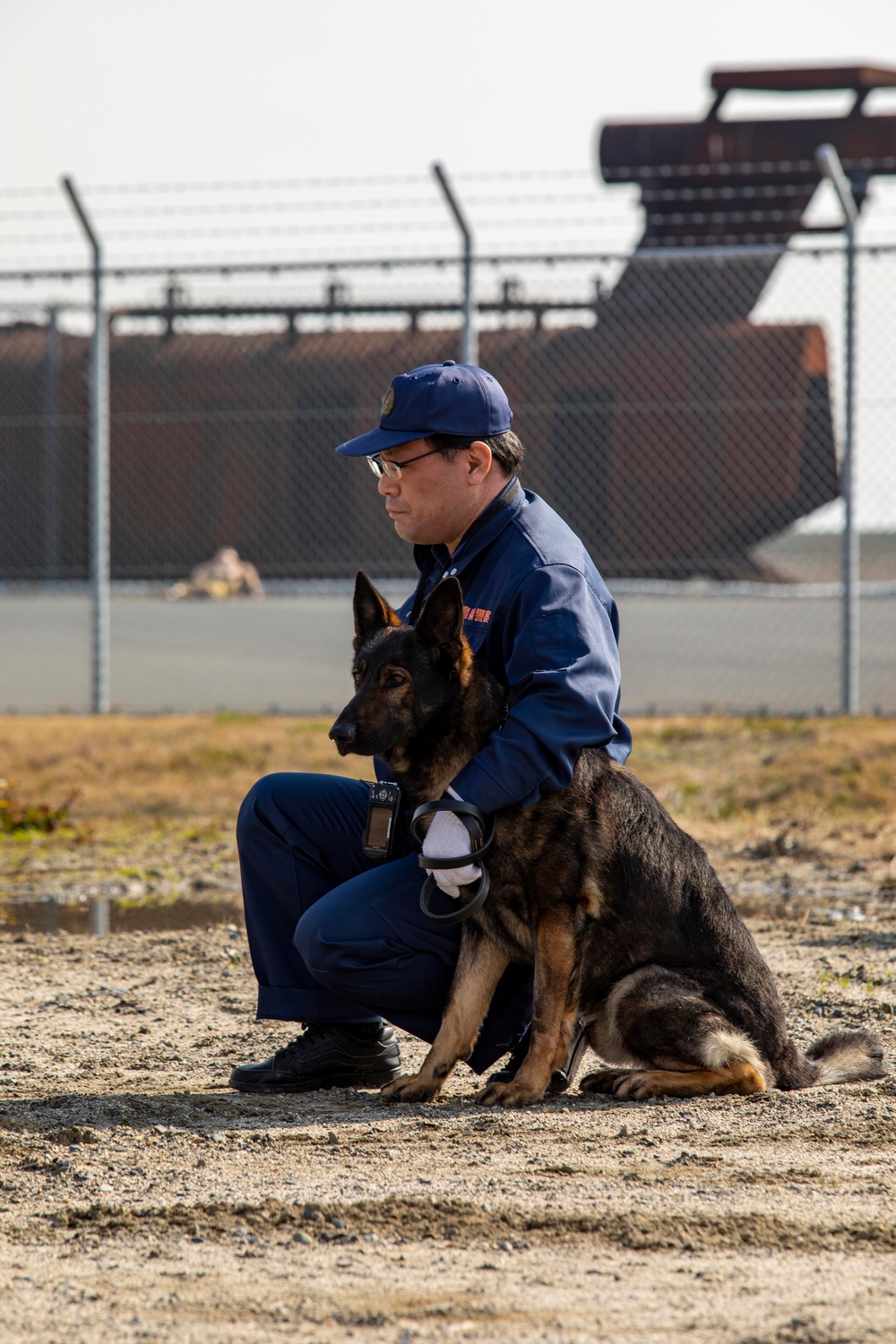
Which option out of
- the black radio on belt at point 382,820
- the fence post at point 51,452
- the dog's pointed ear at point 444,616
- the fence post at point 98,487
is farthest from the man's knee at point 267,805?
the fence post at point 51,452

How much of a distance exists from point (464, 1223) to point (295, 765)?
5.84 metres

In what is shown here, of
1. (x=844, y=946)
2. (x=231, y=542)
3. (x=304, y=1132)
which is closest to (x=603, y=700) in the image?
(x=304, y=1132)

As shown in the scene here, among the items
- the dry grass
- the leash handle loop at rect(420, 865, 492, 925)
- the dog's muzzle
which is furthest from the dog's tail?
the dry grass

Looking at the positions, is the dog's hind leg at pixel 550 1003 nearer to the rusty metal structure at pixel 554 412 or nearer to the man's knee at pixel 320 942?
the man's knee at pixel 320 942

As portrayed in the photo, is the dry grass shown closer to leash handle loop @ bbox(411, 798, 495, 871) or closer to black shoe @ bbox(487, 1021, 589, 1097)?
black shoe @ bbox(487, 1021, 589, 1097)

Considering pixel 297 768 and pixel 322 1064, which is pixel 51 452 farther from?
pixel 322 1064

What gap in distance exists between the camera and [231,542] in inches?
703

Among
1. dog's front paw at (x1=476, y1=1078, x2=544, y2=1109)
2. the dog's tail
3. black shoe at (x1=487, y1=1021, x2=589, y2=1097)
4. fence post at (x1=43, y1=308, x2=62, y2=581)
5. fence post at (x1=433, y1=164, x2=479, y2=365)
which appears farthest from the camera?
fence post at (x1=43, y1=308, x2=62, y2=581)

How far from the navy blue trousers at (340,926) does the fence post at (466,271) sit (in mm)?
5327

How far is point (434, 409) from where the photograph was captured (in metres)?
3.61

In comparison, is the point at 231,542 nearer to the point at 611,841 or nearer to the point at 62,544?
the point at 62,544

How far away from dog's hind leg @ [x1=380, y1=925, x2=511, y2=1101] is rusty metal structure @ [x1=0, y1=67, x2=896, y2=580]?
9884mm

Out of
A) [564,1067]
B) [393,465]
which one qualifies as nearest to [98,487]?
[393,465]

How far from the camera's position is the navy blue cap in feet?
11.8
